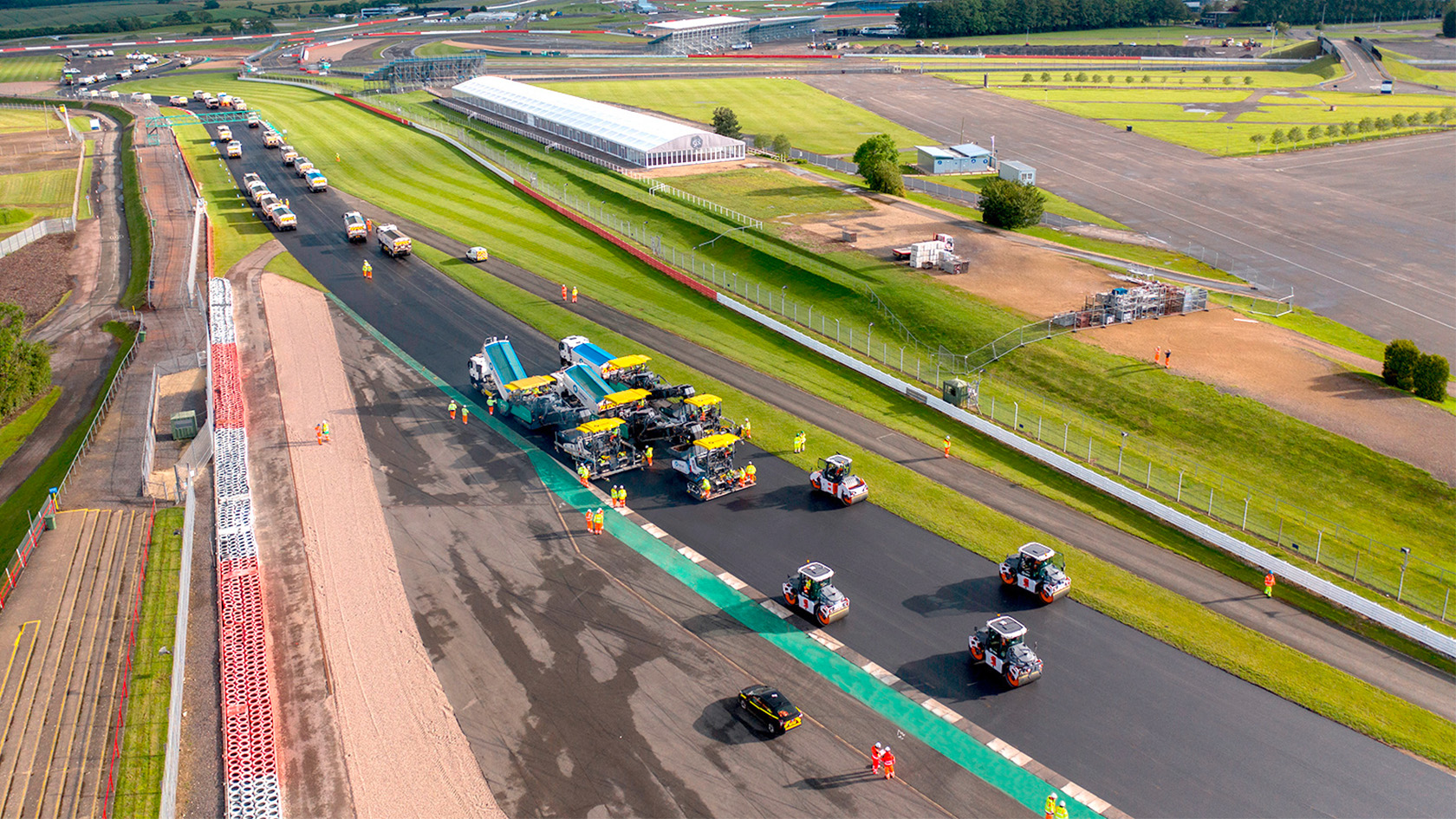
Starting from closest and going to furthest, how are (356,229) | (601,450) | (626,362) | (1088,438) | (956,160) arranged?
Result: (601,450) < (1088,438) < (626,362) < (356,229) < (956,160)

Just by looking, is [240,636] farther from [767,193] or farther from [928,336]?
[767,193]

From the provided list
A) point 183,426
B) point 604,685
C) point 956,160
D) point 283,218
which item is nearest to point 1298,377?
point 604,685

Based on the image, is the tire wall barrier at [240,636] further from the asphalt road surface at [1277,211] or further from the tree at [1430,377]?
the asphalt road surface at [1277,211]

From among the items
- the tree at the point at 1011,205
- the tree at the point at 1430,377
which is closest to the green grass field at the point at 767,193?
the tree at the point at 1011,205

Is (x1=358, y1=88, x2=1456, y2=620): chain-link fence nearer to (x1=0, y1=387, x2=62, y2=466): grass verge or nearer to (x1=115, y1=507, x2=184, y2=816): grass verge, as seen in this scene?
(x1=115, y1=507, x2=184, y2=816): grass verge

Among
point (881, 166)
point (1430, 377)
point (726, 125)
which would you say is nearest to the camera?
point (1430, 377)

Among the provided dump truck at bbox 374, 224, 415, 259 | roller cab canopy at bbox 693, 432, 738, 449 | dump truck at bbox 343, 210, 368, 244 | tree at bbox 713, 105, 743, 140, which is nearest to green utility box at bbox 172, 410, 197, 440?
roller cab canopy at bbox 693, 432, 738, 449

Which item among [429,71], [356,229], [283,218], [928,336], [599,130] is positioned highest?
[429,71]

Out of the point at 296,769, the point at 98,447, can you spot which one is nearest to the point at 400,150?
the point at 98,447
